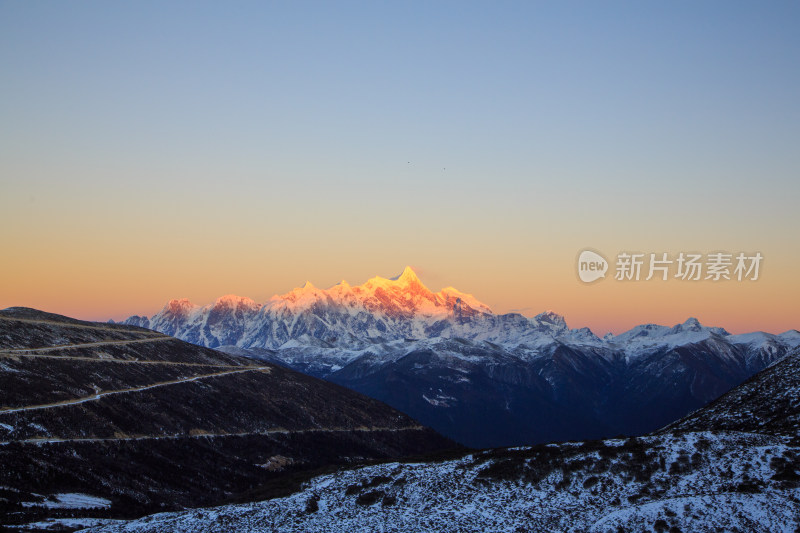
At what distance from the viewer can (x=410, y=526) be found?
70.9 m

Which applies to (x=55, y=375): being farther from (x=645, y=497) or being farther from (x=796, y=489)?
(x=796, y=489)

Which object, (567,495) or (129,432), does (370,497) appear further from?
(129,432)

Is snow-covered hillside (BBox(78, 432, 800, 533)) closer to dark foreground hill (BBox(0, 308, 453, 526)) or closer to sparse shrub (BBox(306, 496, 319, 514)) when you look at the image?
sparse shrub (BBox(306, 496, 319, 514))

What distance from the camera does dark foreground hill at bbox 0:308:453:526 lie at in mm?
102750

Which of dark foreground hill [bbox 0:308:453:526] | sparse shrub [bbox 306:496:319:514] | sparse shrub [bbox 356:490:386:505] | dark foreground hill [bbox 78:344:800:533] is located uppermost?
dark foreground hill [bbox 78:344:800:533]

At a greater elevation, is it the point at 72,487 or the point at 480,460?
the point at 480,460

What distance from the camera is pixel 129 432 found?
136 m

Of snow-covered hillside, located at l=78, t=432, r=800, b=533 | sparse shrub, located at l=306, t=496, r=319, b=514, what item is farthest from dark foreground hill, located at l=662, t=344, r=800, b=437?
sparse shrub, located at l=306, t=496, r=319, b=514

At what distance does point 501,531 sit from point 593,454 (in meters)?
17.1

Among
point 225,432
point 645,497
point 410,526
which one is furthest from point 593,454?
point 225,432

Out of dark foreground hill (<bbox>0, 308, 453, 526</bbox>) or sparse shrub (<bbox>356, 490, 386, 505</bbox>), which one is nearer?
sparse shrub (<bbox>356, 490, 386, 505</bbox>)

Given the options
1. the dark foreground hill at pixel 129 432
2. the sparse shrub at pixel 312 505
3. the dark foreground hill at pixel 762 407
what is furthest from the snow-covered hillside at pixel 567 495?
the dark foreground hill at pixel 762 407

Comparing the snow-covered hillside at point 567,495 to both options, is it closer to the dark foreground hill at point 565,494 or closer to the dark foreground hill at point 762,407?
the dark foreground hill at point 565,494

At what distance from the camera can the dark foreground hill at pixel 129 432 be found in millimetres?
102750
